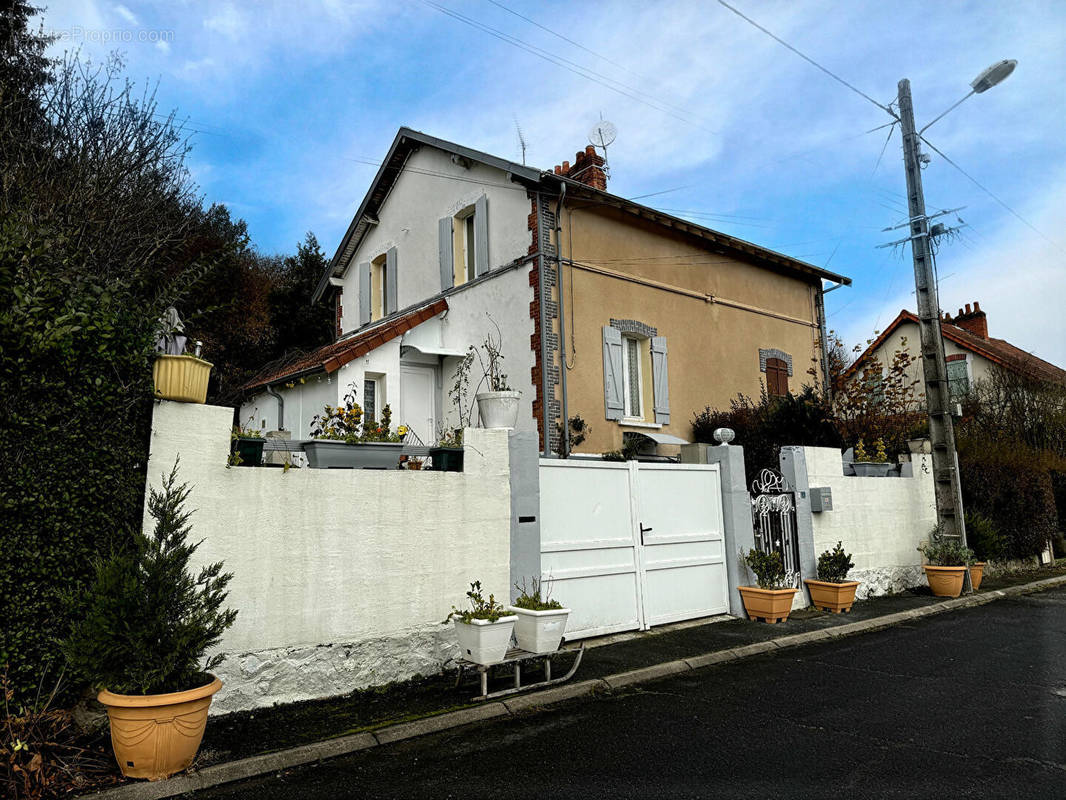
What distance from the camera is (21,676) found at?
423cm

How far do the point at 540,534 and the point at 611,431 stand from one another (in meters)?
5.48

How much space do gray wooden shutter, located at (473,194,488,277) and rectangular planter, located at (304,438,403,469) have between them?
7.29 m

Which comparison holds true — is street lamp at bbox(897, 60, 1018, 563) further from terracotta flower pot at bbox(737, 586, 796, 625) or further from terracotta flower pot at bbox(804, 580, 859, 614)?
terracotta flower pot at bbox(737, 586, 796, 625)

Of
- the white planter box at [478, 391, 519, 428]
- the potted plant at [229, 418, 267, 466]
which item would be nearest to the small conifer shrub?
the potted plant at [229, 418, 267, 466]

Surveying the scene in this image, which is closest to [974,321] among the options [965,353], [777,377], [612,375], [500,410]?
[965,353]

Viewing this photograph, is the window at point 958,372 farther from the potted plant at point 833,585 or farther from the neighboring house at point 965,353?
the potted plant at point 833,585

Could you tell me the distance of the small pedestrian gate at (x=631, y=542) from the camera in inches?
283

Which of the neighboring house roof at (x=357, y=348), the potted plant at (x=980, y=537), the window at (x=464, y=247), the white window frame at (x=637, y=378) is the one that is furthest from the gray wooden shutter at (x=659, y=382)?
the potted plant at (x=980, y=537)

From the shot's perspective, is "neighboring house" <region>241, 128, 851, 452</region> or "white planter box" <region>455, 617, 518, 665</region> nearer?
"white planter box" <region>455, 617, 518, 665</region>

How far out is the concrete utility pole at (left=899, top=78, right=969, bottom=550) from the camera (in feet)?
37.1

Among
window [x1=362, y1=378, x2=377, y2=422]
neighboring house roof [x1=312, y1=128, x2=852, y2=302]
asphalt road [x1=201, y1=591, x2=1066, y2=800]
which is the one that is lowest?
asphalt road [x1=201, y1=591, x2=1066, y2=800]

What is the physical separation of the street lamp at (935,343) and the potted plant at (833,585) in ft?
9.93

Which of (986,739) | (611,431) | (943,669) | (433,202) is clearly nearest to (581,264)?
(611,431)

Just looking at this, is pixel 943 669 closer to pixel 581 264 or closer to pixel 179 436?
pixel 179 436
